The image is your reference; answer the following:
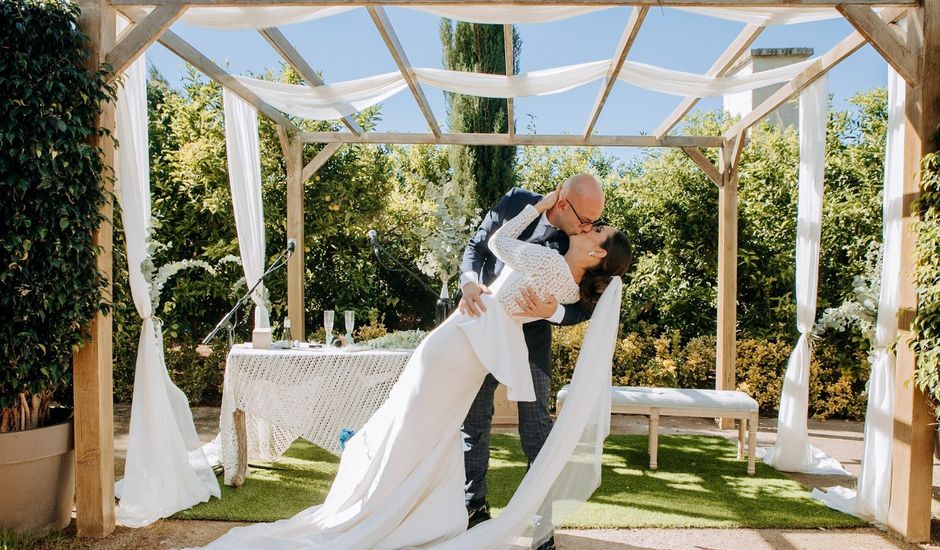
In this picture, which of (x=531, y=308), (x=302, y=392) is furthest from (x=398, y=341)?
(x=531, y=308)

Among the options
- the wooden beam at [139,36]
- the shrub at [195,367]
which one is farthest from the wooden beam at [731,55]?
the shrub at [195,367]

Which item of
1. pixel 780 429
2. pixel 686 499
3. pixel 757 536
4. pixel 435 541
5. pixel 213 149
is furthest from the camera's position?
pixel 213 149

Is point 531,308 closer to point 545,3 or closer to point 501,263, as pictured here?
point 501,263

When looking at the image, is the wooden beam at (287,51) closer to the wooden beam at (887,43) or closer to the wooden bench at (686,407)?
the wooden bench at (686,407)

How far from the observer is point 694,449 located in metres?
5.44

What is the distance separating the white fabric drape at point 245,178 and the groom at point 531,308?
241 centimetres

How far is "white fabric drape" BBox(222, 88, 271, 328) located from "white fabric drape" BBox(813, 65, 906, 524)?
3.94m

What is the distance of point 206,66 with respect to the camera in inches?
172

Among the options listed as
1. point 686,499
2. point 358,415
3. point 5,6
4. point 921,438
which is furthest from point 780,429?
point 5,6

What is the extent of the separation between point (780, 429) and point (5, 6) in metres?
4.96

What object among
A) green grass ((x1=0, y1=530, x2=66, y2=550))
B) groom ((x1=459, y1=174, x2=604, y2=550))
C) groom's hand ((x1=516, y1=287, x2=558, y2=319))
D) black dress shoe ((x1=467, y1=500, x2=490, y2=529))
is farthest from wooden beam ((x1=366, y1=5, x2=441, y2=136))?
green grass ((x1=0, y1=530, x2=66, y2=550))

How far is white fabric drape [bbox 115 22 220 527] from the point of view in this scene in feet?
11.6

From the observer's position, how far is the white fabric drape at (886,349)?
351cm

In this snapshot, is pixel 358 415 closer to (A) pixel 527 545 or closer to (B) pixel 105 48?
(A) pixel 527 545
